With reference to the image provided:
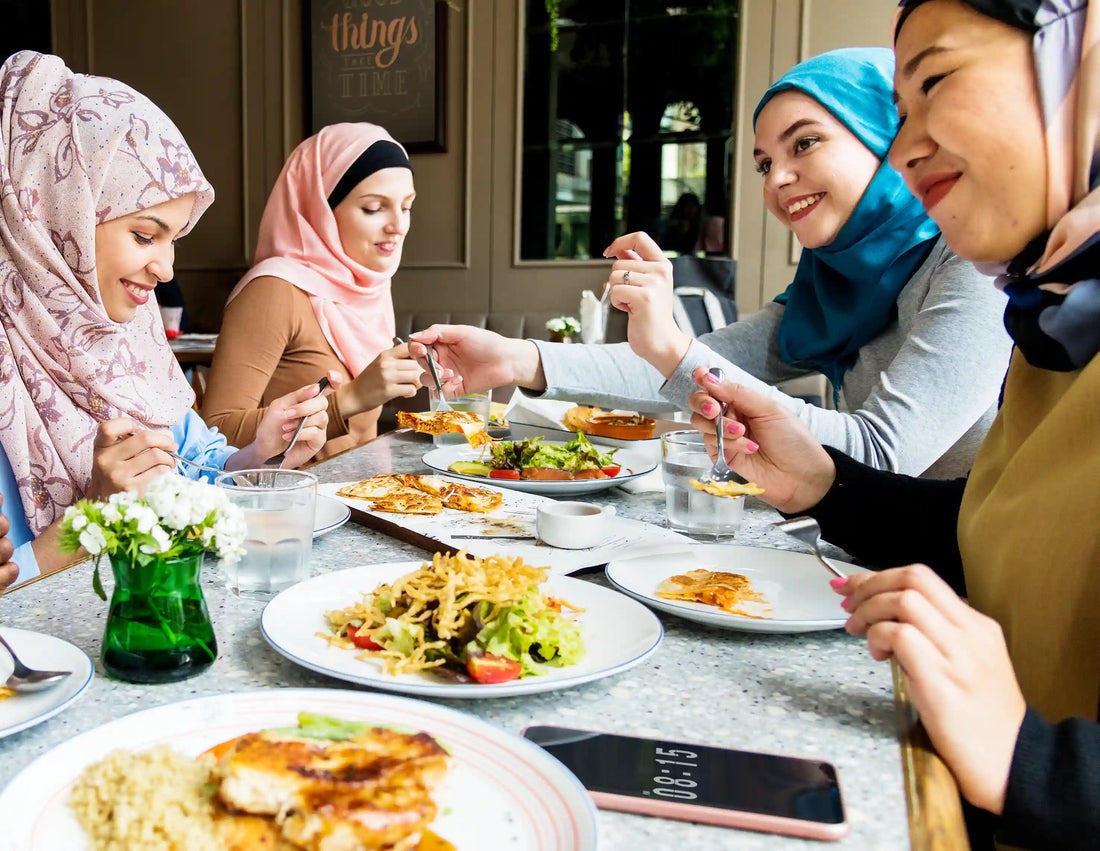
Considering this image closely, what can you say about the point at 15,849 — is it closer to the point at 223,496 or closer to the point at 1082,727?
the point at 223,496

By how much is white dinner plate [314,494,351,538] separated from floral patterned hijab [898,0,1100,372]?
84 cm

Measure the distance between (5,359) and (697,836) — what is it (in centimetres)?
143

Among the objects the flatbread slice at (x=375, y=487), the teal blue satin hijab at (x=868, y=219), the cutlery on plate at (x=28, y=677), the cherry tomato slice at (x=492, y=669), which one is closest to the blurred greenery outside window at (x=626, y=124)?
the teal blue satin hijab at (x=868, y=219)

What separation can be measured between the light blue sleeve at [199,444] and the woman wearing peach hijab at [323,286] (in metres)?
0.41

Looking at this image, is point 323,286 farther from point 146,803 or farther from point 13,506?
point 146,803

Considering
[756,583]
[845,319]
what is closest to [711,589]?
[756,583]

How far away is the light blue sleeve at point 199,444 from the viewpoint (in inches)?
68.7

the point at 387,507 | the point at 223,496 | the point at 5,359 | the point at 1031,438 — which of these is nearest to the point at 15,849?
the point at 223,496

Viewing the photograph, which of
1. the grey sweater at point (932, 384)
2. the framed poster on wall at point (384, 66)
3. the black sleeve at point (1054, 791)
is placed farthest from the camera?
the framed poster on wall at point (384, 66)

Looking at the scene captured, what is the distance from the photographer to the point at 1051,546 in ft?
2.65

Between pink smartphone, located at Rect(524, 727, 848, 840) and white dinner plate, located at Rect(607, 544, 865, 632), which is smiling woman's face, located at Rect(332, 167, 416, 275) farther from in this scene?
pink smartphone, located at Rect(524, 727, 848, 840)

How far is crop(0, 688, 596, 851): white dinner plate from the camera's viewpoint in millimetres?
496

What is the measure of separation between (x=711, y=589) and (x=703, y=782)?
371mm

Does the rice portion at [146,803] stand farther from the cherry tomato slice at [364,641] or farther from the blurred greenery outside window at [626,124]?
the blurred greenery outside window at [626,124]
